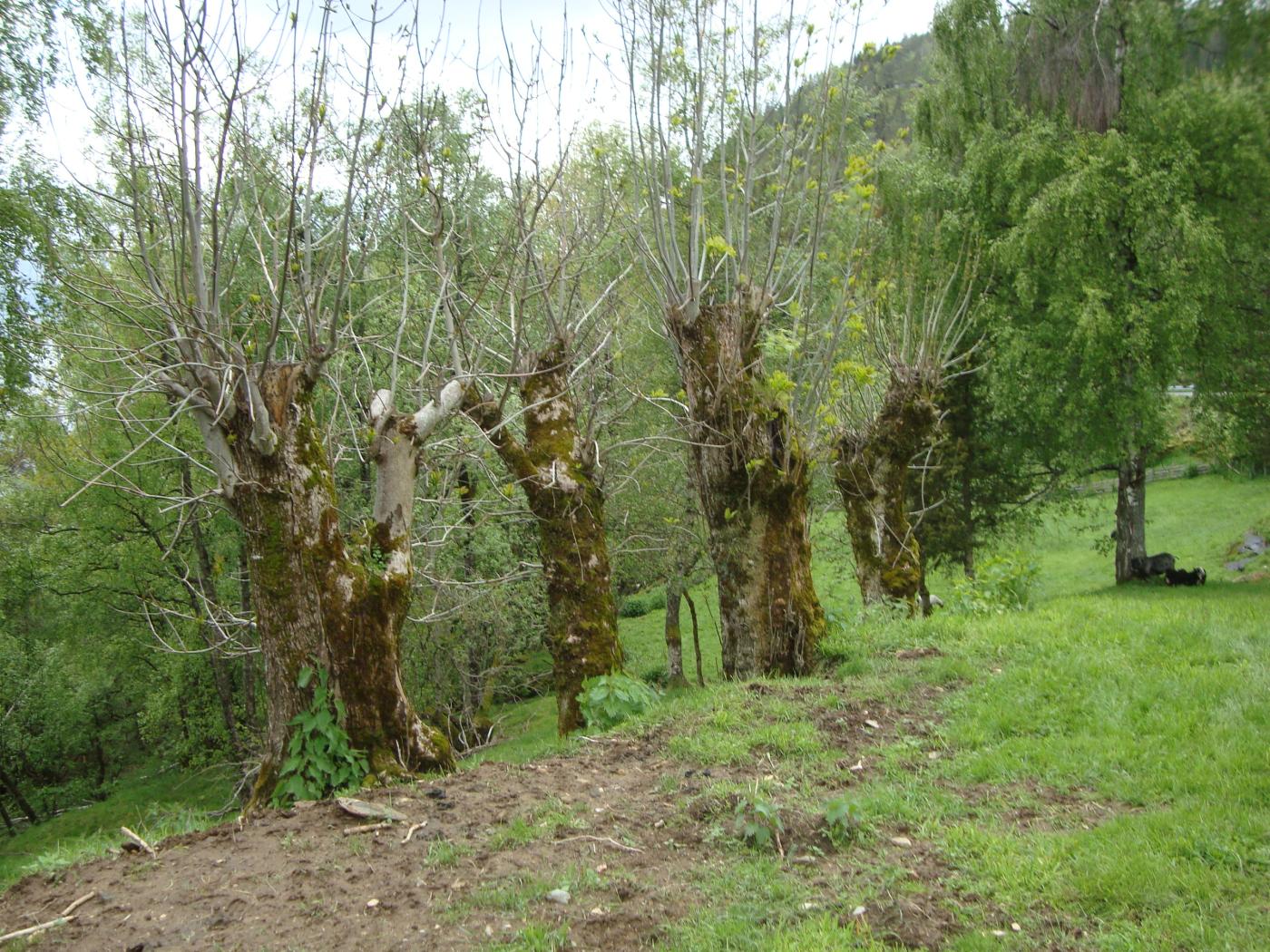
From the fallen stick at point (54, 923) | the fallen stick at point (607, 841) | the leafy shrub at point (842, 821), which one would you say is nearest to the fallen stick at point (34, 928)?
the fallen stick at point (54, 923)

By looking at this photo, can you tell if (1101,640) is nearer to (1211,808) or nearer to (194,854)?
(1211,808)

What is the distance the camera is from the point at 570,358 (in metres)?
9.54

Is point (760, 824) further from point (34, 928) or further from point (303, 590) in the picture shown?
point (303, 590)

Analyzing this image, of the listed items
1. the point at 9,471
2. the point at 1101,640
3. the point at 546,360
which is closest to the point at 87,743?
the point at 9,471

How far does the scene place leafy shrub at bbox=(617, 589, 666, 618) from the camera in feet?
94.4

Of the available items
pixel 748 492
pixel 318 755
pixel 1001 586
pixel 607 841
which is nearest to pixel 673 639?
pixel 1001 586

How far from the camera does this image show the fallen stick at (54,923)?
3.93 m

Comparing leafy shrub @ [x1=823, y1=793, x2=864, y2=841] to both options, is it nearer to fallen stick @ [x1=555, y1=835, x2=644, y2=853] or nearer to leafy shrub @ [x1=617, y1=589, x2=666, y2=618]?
fallen stick @ [x1=555, y1=835, x2=644, y2=853]

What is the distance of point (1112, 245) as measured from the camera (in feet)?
55.3

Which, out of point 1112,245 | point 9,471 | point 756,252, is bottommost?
point 9,471

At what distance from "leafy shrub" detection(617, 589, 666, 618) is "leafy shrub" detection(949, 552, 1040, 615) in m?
17.6

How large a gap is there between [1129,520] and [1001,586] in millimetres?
10670

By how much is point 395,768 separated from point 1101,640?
18.7 ft

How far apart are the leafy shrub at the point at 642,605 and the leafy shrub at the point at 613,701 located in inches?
817
